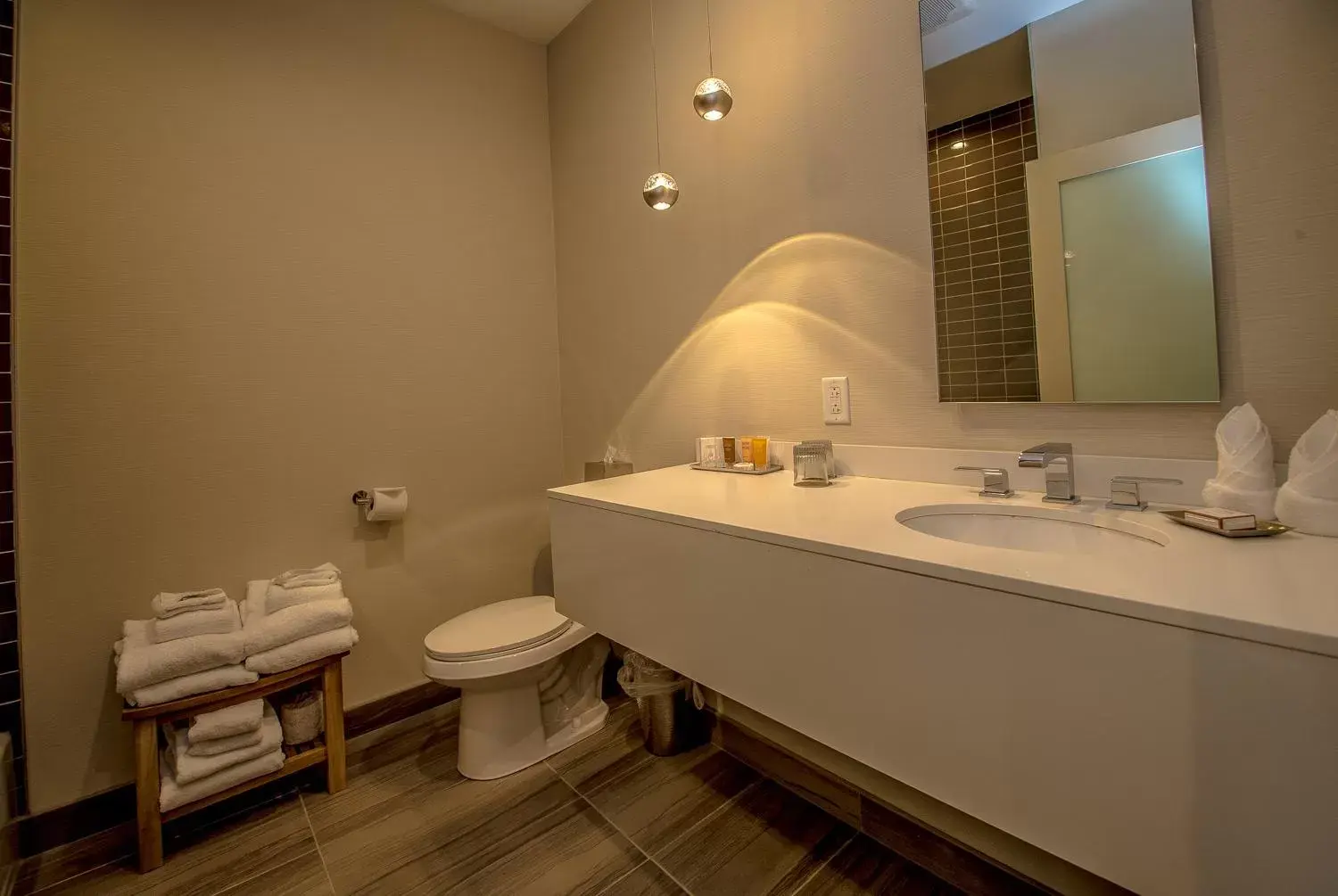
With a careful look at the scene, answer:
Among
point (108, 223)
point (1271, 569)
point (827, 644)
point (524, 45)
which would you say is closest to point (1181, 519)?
point (1271, 569)

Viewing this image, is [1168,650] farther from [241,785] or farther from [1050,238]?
[241,785]

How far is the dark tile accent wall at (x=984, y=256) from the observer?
3.92 ft

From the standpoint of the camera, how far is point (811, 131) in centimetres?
152

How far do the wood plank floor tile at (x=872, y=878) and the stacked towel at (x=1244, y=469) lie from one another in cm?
96

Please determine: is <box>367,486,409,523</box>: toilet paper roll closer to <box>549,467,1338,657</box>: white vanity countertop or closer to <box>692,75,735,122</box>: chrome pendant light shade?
<box>549,467,1338,657</box>: white vanity countertop

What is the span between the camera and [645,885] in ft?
4.37

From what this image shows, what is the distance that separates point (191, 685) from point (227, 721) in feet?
0.42

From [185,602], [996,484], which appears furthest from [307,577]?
[996,484]

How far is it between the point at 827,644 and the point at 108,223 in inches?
82.4

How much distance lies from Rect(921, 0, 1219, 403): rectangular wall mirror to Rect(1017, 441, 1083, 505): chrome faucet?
14cm

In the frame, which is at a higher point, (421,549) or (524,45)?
(524,45)

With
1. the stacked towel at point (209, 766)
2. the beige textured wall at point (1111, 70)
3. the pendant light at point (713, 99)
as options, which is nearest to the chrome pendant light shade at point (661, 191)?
the pendant light at point (713, 99)

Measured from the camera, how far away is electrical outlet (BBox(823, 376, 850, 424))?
4.88ft

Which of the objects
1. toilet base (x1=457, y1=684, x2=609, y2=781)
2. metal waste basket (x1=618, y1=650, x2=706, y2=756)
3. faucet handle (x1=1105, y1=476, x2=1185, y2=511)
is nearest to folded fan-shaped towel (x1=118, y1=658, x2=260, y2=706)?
toilet base (x1=457, y1=684, x2=609, y2=781)
